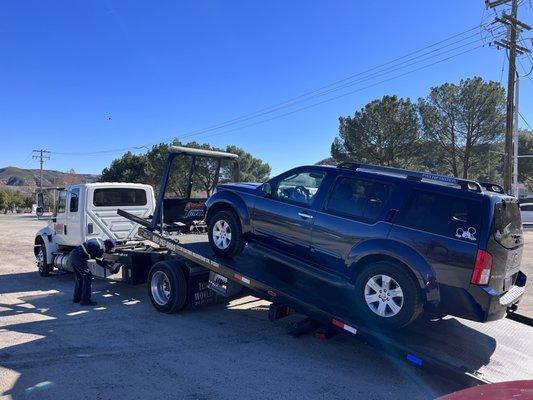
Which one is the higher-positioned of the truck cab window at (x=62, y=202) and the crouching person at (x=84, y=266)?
the truck cab window at (x=62, y=202)

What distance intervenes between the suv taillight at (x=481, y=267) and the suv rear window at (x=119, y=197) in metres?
7.98

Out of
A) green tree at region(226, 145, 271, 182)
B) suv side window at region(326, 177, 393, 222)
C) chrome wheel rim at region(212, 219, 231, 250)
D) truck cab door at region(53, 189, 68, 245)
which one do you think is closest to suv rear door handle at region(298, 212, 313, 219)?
suv side window at region(326, 177, 393, 222)

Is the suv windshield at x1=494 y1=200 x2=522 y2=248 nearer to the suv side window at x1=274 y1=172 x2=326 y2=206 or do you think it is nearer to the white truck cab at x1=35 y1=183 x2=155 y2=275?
the suv side window at x1=274 y1=172 x2=326 y2=206

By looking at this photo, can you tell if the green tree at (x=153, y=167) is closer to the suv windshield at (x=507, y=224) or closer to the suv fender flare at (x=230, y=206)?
the suv fender flare at (x=230, y=206)

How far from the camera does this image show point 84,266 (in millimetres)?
8258

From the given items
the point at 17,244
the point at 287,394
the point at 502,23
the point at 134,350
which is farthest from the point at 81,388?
the point at 502,23

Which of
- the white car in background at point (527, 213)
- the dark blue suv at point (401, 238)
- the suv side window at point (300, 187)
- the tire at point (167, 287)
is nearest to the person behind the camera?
the dark blue suv at point (401, 238)

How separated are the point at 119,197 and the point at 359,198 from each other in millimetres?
6701

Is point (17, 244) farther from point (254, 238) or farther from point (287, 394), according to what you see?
point (287, 394)

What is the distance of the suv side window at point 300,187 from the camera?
5.89 meters

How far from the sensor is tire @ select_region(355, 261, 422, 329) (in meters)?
4.78

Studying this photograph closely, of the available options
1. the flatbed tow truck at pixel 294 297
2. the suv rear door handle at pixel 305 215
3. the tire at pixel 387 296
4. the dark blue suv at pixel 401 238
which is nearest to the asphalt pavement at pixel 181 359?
the flatbed tow truck at pixel 294 297

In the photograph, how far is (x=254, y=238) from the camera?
6422 millimetres

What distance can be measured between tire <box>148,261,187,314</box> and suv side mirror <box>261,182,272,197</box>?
1.95 meters
